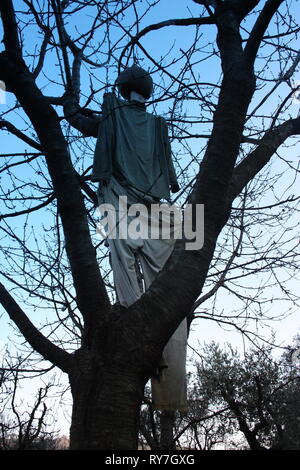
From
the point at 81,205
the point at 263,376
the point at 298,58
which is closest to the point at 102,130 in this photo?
the point at 81,205

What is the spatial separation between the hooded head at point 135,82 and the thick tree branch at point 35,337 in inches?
68.0

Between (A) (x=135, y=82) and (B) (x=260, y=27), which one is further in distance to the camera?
(A) (x=135, y=82)

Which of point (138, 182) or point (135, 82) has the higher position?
point (135, 82)

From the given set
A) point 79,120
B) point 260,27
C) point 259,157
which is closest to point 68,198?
point 79,120

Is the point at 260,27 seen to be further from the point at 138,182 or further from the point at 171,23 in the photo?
the point at 138,182

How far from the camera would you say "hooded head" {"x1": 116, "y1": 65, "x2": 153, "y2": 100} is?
11.3 ft

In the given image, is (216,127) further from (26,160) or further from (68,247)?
(26,160)

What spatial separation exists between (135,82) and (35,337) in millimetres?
1998

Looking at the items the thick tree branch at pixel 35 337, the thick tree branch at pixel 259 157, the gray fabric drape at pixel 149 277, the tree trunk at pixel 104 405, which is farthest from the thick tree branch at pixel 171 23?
the tree trunk at pixel 104 405

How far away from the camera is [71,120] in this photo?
3352 mm

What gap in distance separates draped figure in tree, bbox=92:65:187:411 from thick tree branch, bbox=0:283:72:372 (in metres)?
0.48

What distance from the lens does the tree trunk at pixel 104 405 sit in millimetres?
1979

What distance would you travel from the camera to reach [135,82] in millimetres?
→ 3482

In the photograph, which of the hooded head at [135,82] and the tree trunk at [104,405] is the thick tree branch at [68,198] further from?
the hooded head at [135,82]
